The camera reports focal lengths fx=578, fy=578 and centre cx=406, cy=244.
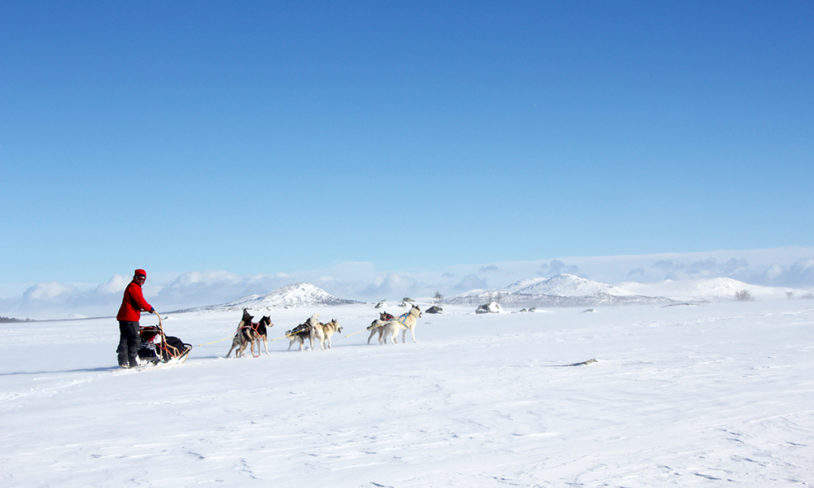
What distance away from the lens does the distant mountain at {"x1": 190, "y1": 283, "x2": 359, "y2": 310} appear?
177ft

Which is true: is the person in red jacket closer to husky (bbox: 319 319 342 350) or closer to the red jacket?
the red jacket

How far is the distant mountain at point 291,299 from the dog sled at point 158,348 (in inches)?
1581

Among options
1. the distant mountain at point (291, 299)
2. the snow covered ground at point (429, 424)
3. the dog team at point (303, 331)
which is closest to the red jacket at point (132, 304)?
the snow covered ground at point (429, 424)

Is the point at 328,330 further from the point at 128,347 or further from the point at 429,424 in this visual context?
the point at 429,424

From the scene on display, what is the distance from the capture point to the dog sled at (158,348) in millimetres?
11055

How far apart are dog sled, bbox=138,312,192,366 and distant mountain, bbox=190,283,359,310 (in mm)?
40165

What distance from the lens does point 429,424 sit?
5.36 meters

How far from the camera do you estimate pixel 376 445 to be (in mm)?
4652

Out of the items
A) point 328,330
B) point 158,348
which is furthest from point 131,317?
point 328,330

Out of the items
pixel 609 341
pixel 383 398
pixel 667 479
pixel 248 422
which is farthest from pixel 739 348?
pixel 248 422

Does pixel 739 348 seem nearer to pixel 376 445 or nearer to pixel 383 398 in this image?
pixel 383 398

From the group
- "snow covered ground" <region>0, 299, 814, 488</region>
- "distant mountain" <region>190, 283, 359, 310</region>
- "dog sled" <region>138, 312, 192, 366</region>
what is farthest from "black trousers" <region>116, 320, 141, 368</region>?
"distant mountain" <region>190, 283, 359, 310</region>

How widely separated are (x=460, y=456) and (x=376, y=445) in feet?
2.48

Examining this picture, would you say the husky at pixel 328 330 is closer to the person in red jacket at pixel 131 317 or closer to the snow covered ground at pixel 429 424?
the snow covered ground at pixel 429 424
